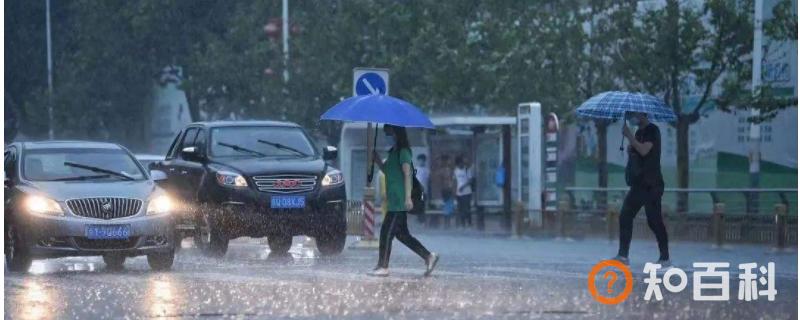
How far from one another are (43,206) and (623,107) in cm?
567

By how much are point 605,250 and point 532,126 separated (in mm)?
8054

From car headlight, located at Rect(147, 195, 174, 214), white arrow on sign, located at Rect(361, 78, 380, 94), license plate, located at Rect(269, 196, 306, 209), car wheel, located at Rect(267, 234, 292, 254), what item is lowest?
car wheel, located at Rect(267, 234, 292, 254)

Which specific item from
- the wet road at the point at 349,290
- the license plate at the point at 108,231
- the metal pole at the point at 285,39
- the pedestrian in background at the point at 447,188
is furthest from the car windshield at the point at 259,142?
the metal pole at the point at 285,39

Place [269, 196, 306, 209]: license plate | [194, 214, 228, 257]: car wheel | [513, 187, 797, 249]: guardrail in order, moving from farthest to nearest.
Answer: [513, 187, 797, 249]: guardrail, [194, 214, 228, 257]: car wheel, [269, 196, 306, 209]: license plate

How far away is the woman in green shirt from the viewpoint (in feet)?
55.7

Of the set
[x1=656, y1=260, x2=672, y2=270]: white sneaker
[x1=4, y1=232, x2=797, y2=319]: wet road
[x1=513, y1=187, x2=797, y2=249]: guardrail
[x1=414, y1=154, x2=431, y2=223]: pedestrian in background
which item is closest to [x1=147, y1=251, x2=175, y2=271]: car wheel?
[x1=4, y1=232, x2=797, y2=319]: wet road

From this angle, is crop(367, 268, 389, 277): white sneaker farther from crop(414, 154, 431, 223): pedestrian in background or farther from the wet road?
crop(414, 154, 431, 223): pedestrian in background

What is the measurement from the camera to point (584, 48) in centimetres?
4044

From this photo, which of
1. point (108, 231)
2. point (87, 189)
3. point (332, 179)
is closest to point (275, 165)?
point (332, 179)

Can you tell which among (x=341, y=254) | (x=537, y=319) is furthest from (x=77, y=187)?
(x=537, y=319)

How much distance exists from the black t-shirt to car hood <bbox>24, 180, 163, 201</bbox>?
4704 mm

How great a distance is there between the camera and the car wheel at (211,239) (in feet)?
72.3

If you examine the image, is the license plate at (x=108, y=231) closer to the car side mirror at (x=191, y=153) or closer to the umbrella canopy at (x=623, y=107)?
the car side mirror at (x=191, y=153)

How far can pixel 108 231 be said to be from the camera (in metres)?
18.1
